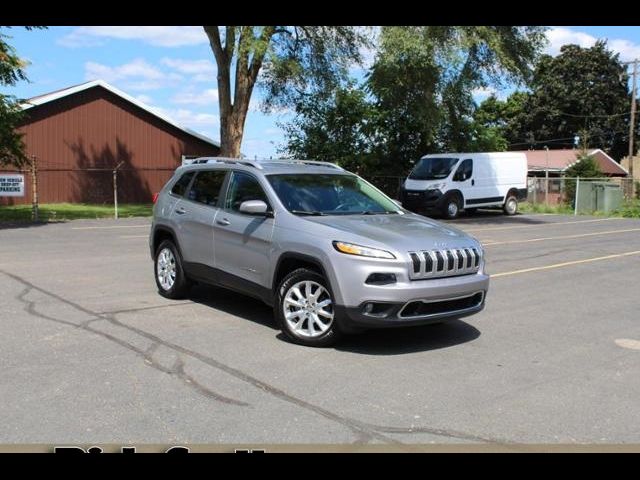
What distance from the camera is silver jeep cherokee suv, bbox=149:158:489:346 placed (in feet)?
18.6

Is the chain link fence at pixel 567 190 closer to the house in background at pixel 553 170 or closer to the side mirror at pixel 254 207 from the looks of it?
the house in background at pixel 553 170

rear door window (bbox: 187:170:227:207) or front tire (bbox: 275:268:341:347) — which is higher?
rear door window (bbox: 187:170:227:207)

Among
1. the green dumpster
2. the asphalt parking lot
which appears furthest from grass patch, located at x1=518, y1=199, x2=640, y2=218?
the asphalt parking lot

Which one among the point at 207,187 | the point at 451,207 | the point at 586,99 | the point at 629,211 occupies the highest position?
the point at 586,99

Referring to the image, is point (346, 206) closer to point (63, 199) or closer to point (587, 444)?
point (587, 444)

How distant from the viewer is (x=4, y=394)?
4.67 m

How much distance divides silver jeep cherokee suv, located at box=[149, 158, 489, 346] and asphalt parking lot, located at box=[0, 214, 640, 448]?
38 centimetres

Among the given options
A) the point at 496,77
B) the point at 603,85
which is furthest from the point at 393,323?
the point at 603,85

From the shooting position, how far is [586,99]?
2467 inches

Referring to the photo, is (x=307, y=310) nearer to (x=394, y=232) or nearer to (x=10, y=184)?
(x=394, y=232)

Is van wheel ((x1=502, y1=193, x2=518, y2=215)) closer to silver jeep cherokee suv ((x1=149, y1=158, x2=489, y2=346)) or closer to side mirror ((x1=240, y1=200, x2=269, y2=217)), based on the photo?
silver jeep cherokee suv ((x1=149, y1=158, x2=489, y2=346))

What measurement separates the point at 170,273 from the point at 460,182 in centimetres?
1769

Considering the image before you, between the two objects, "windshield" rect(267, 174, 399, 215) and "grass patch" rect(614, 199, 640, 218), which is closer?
"windshield" rect(267, 174, 399, 215)

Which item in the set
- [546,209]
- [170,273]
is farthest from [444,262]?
[546,209]
